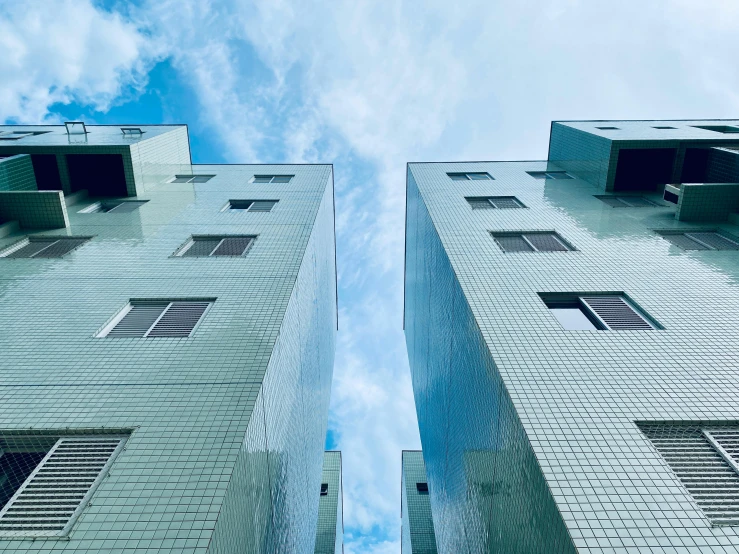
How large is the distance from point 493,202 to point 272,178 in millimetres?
9811

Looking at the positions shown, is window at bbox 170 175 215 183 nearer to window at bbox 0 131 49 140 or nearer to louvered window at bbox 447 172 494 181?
window at bbox 0 131 49 140

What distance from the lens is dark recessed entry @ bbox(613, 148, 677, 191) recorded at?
17281mm

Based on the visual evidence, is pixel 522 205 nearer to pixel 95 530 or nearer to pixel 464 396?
pixel 464 396

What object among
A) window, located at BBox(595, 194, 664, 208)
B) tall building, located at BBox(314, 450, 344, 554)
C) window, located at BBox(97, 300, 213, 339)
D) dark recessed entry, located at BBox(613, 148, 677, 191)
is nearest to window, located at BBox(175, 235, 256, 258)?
window, located at BBox(97, 300, 213, 339)

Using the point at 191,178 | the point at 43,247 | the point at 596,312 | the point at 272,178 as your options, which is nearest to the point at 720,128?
the point at 596,312

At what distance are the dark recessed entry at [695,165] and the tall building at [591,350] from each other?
65 millimetres

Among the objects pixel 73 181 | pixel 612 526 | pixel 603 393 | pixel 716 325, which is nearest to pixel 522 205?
pixel 716 325

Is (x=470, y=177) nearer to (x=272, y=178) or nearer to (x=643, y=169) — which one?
(x=643, y=169)

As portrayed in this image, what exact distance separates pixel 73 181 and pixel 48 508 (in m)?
15.0

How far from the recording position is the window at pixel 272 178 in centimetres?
2011

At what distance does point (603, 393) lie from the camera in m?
7.00

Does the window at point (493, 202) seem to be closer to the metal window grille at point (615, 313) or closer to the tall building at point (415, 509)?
the metal window grille at point (615, 313)

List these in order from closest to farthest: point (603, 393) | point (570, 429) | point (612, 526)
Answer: point (612, 526)
point (570, 429)
point (603, 393)

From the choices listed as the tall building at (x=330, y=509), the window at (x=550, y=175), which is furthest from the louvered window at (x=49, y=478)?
the tall building at (x=330, y=509)
